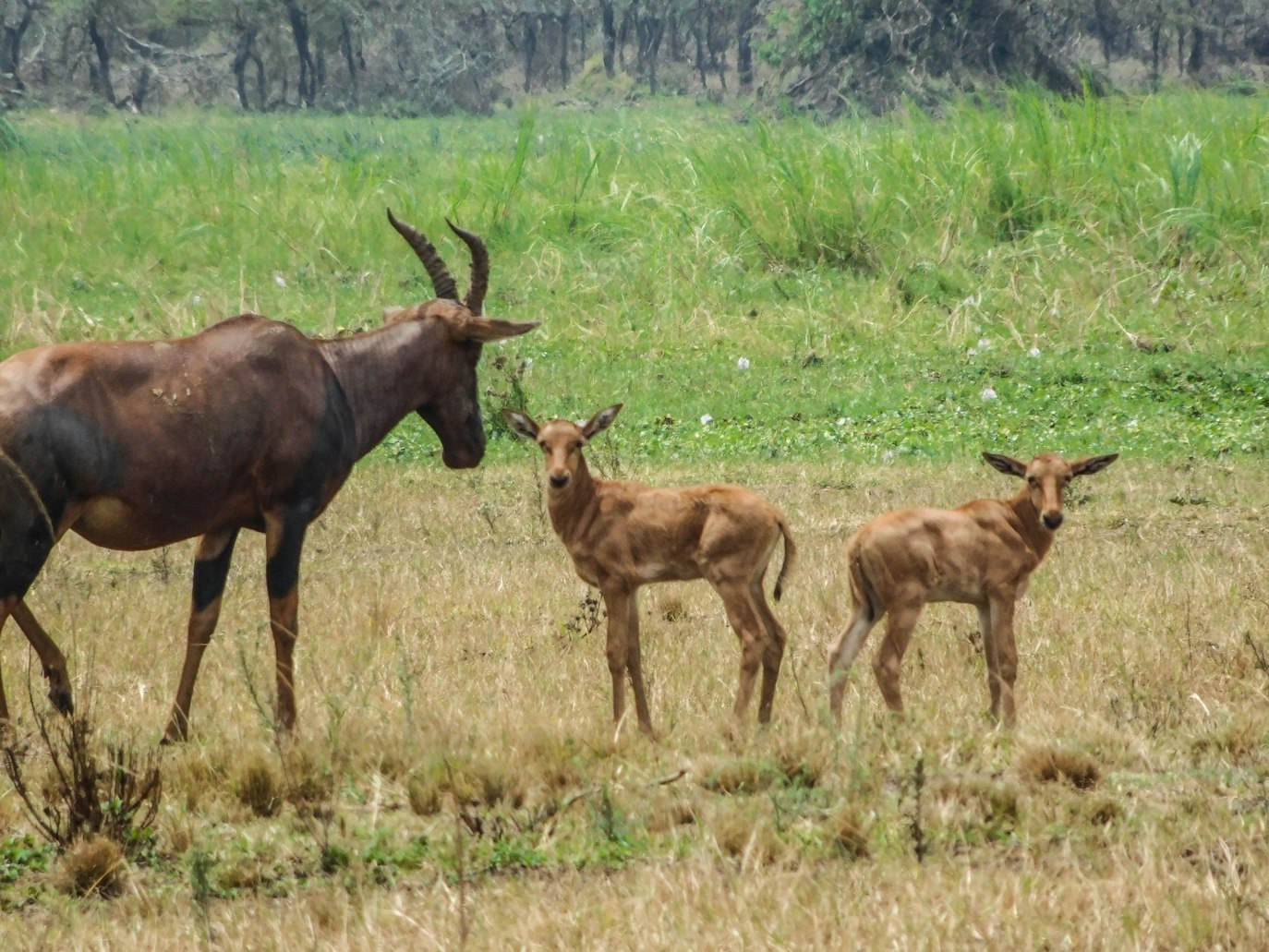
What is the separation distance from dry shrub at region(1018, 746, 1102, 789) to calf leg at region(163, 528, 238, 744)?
3429 millimetres

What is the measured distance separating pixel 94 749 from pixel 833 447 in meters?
8.84

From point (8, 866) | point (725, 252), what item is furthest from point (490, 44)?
point (8, 866)

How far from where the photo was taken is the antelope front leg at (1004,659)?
714 centimetres

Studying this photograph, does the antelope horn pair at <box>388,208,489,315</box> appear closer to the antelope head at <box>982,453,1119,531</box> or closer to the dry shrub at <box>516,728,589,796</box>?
the antelope head at <box>982,453,1119,531</box>

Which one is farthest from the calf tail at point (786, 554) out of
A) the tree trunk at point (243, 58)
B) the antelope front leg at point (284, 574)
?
the tree trunk at point (243, 58)

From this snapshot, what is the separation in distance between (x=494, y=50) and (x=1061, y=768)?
56802 mm

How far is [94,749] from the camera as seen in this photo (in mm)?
6781

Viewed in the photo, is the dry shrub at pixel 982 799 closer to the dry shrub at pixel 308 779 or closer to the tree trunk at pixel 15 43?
the dry shrub at pixel 308 779

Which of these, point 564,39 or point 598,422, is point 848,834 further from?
point 564,39

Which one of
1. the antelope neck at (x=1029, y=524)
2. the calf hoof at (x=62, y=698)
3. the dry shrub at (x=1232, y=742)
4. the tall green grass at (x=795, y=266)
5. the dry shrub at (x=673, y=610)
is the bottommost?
the tall green grass at (x=795, y=266)

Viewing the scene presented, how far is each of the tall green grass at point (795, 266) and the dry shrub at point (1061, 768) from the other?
7.93 metres

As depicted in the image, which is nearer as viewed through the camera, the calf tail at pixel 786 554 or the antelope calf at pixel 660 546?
the antelope calf at pixel 660 546

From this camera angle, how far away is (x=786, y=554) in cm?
782

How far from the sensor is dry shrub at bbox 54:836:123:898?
5.68 meters
